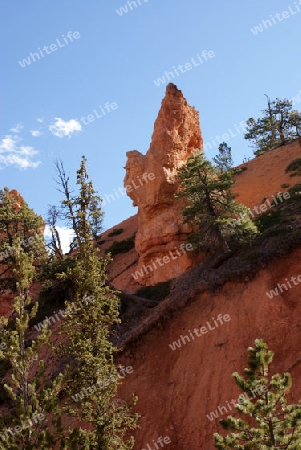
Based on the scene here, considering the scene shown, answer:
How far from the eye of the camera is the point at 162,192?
93.1ft

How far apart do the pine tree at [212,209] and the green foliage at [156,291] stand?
3.75 m

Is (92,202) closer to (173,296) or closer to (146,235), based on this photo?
(173,296)

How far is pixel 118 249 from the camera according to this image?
38.9 meters

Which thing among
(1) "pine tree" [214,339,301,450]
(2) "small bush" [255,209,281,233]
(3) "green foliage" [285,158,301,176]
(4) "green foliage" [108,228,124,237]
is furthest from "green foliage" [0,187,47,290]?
(1) "pine tree" [214,339,301,450]

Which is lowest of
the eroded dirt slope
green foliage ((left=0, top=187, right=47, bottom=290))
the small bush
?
the eroded dirt slope

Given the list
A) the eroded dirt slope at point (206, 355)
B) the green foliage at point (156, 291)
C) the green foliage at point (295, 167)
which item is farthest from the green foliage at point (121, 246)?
the eroded dirt slope at point (206, 355)

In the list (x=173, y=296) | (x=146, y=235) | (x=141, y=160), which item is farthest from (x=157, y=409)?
(x=141, y=160)

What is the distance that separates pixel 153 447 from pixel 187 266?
38.3 feet

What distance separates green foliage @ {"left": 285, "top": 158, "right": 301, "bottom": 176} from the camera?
33.4 meters

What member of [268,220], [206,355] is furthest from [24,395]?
[268,220]

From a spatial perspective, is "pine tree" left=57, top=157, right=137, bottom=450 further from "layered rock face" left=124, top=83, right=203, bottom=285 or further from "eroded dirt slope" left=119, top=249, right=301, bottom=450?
"layered rock face" left=124, top=83, right=203, bottom=285

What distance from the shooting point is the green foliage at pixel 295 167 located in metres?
33.4

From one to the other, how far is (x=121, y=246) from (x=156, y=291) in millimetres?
14311

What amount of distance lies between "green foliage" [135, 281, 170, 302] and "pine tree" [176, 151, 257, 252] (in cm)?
375
